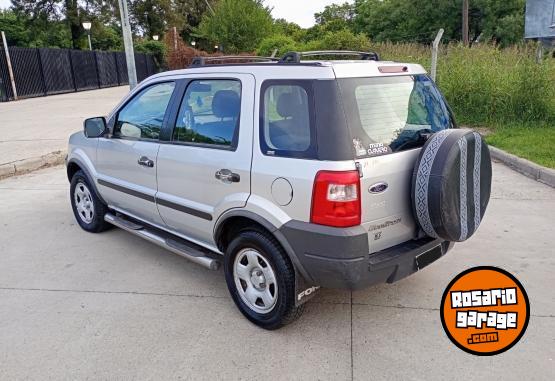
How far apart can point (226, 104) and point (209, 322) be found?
1.54 m

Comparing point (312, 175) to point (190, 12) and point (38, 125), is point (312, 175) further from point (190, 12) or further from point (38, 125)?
point (190, 12)

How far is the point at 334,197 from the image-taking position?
2.50 m

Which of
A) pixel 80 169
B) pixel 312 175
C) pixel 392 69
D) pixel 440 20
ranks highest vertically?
pixel 440 20

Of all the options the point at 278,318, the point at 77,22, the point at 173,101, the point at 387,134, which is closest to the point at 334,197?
the point at 387,134

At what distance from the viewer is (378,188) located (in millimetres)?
2639

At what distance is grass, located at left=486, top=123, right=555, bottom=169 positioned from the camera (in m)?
7.09

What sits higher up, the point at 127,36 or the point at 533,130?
the point at 127,36

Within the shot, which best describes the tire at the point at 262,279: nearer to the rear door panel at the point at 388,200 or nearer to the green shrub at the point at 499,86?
the rear door panel at the point at 388,200

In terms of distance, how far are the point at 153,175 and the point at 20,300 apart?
1.41m

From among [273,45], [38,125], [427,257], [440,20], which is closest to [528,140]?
[427,257]

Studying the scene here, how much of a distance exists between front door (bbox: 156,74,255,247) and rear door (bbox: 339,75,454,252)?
0.71 m

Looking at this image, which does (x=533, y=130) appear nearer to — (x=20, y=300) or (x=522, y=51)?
(x=522, y=51)

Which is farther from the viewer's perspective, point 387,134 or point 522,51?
point 522,51

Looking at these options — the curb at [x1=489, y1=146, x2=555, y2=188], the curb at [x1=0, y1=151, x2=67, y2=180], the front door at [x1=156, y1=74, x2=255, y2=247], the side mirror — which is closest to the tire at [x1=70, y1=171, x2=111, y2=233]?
the side mirror
